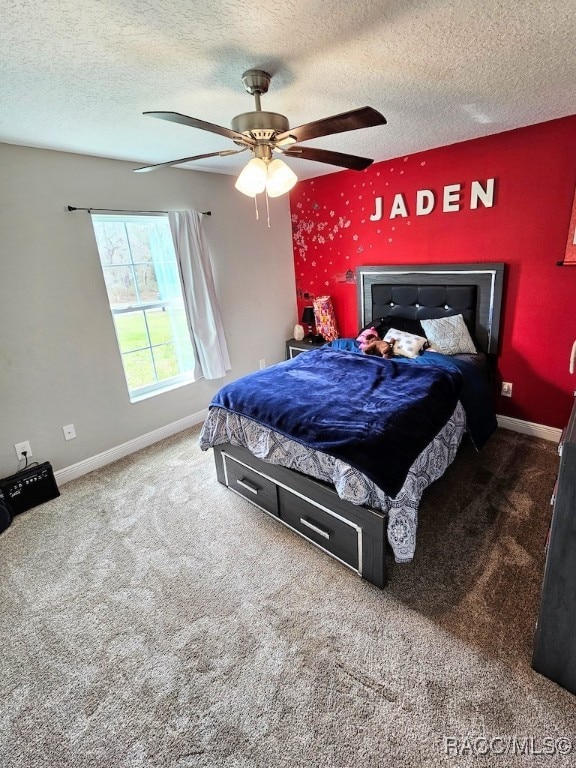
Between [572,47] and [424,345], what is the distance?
1.81m

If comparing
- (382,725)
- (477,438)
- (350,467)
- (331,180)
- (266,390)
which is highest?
(331,180)

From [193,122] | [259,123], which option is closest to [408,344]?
[259,123]

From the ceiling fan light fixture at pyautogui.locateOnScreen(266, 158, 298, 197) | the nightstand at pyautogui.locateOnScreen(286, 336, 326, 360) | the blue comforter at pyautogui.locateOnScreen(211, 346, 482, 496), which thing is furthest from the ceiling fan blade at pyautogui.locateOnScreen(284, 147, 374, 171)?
the nightstand at pyautogui.locateOnScreen(286, 336, 326, 360)

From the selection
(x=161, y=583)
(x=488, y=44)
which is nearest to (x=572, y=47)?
(x=488, y=44)

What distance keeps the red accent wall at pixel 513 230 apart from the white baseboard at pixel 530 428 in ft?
0.16

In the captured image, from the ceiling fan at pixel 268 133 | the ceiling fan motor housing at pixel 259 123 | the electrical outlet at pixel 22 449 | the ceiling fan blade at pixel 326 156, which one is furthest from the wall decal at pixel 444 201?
the electrical outlet at pixel 22 449

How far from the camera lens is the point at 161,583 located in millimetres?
1907

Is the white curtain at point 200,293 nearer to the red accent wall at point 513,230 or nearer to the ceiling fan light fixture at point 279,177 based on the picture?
the red accent wall at point 513,230

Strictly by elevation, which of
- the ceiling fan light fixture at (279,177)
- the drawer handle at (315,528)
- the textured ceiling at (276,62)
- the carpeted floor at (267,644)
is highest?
the textured ceiling at (276,62)

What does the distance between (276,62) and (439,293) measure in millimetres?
2176

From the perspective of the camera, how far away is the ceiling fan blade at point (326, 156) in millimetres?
1740

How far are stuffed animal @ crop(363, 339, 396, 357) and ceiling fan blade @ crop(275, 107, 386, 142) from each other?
Answer: 1.79 meters

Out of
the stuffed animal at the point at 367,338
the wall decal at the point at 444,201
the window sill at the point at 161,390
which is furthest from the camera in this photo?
the window sill at the point at 161,390

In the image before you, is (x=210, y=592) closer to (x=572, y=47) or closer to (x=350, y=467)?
(x=350, y=467)
